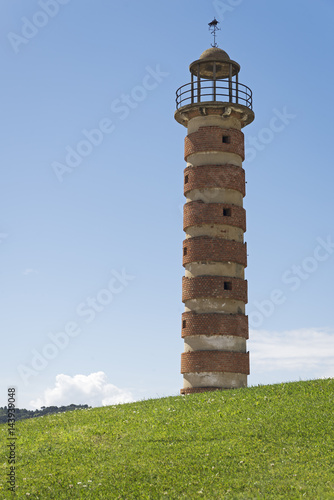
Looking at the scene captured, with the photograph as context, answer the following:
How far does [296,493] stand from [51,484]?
315 inches

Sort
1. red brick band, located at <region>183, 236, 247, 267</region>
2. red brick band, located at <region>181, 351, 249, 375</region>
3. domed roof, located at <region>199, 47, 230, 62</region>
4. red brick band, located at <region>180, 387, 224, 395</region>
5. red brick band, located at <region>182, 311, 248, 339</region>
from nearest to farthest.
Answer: red brick band, located at <region>180, 387, 224, 395</region> < red brick band, located at <region>181, 351, 249, 375</region> < red brick band, located at <region>182, 311, 248, 339</region> < red brick band, located at <region>183, 236, 247, 267</region> < domed roof, located at <region>199, 47, 230, 62</region>

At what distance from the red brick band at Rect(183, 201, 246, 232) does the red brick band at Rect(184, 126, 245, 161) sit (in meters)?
3.61

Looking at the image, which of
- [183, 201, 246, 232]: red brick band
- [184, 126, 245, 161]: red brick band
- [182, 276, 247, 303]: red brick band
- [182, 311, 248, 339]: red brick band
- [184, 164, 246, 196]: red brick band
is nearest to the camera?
[182, 311, 248, 339]: red brick band

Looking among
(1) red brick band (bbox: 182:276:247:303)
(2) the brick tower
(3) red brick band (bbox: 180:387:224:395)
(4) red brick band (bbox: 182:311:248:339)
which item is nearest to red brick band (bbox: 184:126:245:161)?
(2) the brick tower

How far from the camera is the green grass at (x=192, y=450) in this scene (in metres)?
20.4

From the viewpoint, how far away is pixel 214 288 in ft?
131

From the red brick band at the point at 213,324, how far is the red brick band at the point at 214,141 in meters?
10.5

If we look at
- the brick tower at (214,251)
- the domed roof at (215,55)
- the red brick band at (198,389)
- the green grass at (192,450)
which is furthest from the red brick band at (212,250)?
the domed roof at (215,55)

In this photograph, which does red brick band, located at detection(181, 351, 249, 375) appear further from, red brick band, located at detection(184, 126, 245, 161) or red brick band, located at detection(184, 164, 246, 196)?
red brick band, located at detection(184, 126, 245, 161)

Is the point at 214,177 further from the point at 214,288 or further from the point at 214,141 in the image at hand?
the point at 214,288

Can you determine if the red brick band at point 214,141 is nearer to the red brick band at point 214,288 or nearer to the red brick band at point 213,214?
the red brick band at point 213,214

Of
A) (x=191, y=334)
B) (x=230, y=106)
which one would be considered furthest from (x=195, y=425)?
(x=230, y=106)

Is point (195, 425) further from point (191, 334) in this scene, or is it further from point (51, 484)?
point (191, 334)

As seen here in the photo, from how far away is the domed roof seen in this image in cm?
4481
